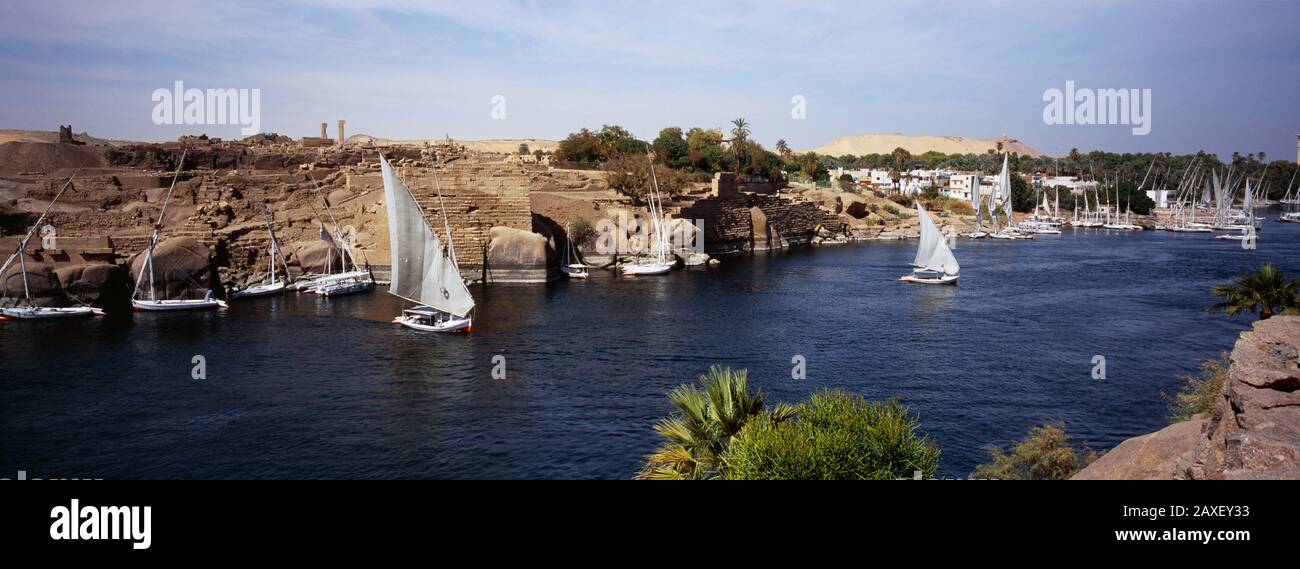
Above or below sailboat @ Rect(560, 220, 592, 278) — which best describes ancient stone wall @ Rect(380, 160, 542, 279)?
above

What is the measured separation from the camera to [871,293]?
53.0 m

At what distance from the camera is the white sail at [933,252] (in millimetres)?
56875

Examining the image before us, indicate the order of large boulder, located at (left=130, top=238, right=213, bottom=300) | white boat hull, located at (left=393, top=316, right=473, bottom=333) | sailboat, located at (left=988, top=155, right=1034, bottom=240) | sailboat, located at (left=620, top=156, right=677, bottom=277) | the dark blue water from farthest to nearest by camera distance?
1. sailboat, located at (left=988, top=155, right=1034, bottom=240)
2. sailboat, located at (left=620, top=156, right=677, bottom=277)
3. large boulder, located at (left=130, top=238, right=213, bottom=300)
4. white boat hull, located at (left=393, top=316, right=473, bottom=333)
5. the dark blue water

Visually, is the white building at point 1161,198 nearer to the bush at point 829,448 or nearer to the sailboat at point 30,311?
the sailboat at point 30,311

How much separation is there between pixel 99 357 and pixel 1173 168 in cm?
20770

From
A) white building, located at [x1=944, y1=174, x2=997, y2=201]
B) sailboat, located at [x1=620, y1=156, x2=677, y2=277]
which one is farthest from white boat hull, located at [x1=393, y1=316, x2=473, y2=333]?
white building, located at [x1=944, y1=174, x2=997, y2=201]

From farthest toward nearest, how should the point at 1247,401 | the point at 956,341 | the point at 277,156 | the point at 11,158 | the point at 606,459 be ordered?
1. the point at 277,156
2. the point at 11,158
3. the point at 956,341
4. the point at 606,459
5. the point at 1247,401

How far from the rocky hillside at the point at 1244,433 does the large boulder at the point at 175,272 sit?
153 feet

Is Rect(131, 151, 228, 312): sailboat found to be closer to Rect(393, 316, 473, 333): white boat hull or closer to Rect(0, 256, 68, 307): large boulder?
Rect(0, 256, 68, 307): large boulder

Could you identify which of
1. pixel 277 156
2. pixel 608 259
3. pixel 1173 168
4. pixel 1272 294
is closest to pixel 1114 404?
pixel 1272 294

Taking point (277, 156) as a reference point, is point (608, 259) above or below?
below

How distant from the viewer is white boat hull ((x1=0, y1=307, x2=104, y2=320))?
41.0 metres

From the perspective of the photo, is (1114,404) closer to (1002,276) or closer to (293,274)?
(1002,276)

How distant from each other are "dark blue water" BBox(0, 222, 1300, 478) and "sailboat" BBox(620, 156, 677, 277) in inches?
223
